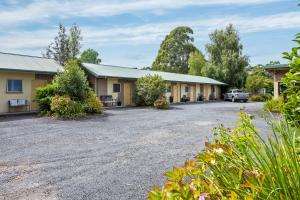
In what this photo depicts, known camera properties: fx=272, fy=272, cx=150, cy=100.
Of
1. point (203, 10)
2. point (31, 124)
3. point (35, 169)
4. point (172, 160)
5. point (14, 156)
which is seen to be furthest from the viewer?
point (31, 124)

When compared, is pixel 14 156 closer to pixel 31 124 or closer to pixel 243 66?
pixel 31 124

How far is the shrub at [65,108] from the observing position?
1675 cm

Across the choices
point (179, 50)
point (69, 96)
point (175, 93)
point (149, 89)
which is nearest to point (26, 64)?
point (69, 96)

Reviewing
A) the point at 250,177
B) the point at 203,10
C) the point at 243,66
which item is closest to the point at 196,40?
the point at 243,66

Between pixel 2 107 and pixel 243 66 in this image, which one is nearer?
pixel 2 107

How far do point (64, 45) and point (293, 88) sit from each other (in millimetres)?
35899

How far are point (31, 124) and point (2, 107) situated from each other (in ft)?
18.8

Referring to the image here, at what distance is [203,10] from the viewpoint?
31.9 feet

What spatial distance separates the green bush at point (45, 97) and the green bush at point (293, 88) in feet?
56.2

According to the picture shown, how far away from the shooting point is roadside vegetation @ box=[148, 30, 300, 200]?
173 centimetres

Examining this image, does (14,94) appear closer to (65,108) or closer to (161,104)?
(65,108)

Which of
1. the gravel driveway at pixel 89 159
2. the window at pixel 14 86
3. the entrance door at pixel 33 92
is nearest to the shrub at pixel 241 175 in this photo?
the gravel driveway at pixel 89 159

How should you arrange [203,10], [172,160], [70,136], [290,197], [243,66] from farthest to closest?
[243,66] → [70,136] → [203,10] → [172,160] → [290,197]

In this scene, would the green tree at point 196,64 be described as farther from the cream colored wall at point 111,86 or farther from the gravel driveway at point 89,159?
the gravel driveway at point 89,159
